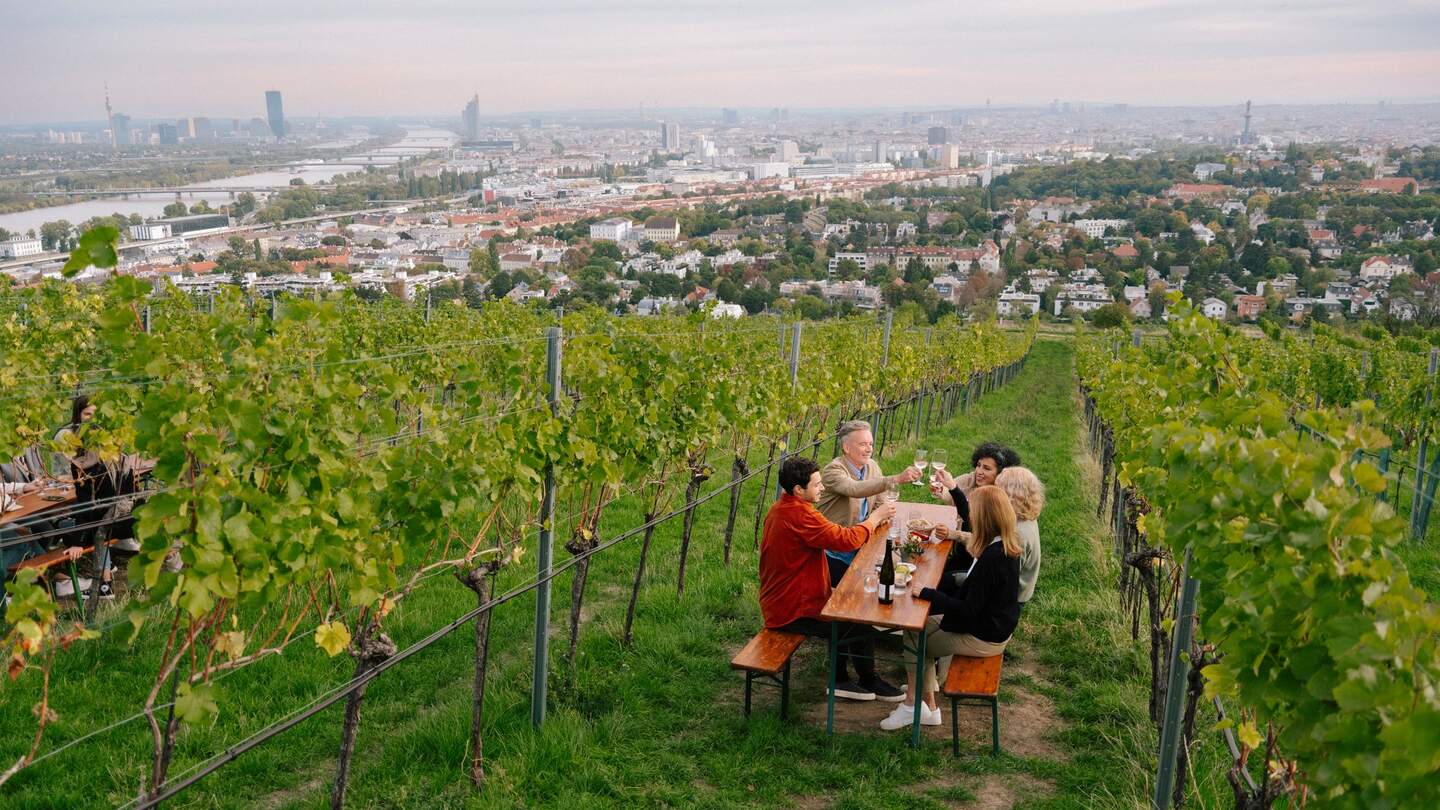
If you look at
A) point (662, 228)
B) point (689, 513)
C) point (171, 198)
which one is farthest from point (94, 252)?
point (662, 228)

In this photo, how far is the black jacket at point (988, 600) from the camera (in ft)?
16.1

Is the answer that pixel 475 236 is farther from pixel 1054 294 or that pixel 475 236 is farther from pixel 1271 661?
pixel 1271 661

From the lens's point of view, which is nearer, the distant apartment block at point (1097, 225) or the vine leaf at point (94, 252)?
the vine leaf at point (94, 252)

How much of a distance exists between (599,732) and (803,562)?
4.42 feet

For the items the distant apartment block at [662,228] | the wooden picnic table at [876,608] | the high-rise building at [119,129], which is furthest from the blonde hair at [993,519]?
the high-rise building at [119,129]

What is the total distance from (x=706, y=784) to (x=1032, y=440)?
11.3 metres

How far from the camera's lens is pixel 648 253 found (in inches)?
2442

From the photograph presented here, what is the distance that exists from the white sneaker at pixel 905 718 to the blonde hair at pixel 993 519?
883mm

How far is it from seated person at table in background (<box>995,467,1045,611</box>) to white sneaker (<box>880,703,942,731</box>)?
762 mm

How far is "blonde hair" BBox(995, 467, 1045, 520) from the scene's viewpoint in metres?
5.21

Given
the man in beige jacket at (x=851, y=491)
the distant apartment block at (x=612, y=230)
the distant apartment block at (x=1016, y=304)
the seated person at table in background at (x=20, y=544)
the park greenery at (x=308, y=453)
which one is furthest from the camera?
the distant apartment block at (x=612, y=230)

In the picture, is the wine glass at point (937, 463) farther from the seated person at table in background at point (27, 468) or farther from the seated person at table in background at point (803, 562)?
the seated person at table in background at point (27, 468)

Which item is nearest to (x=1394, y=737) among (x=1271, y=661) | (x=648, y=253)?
(x=1271, y=661)

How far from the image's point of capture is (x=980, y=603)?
16.3 feet
